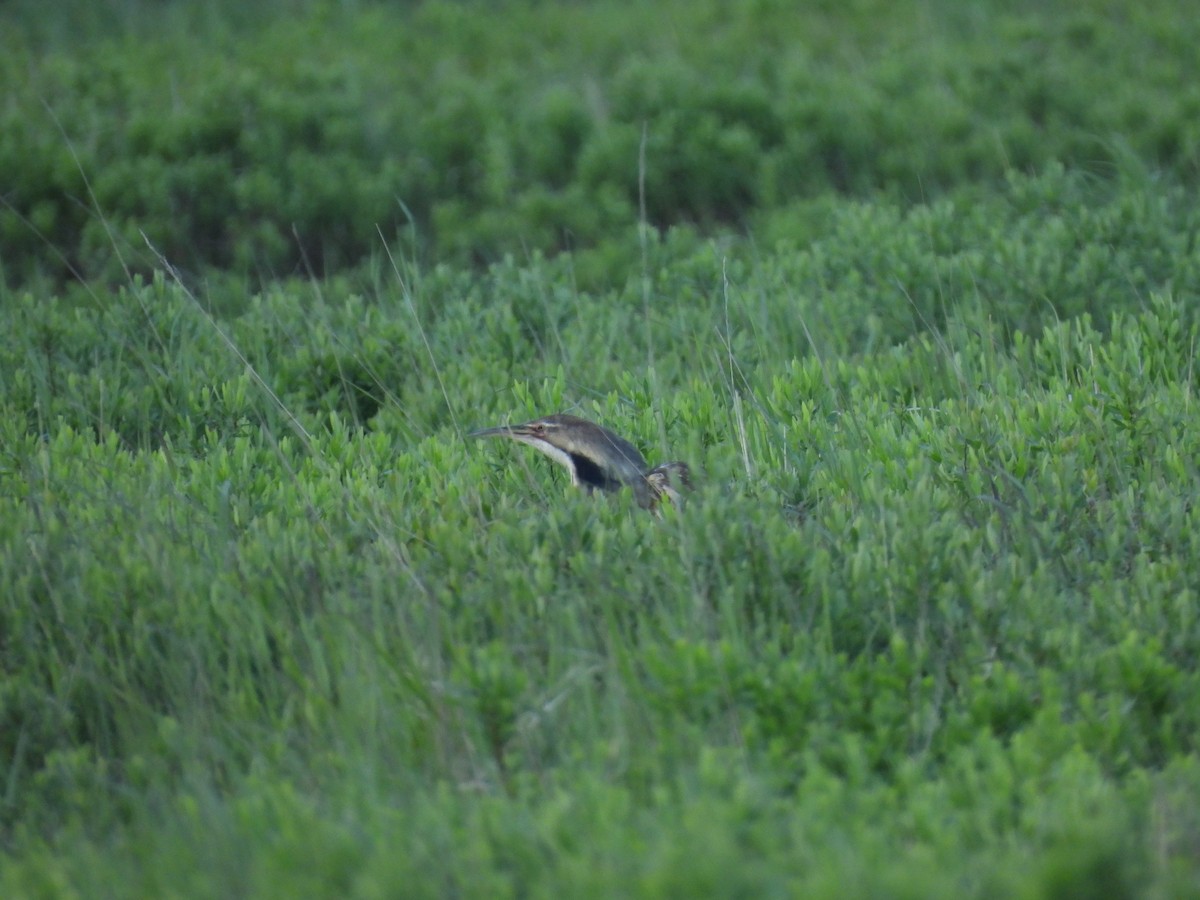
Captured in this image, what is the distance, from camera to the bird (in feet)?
15.7

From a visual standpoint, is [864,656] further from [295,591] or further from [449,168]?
[449,168]

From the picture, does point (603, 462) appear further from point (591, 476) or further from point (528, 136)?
point (528, 136)

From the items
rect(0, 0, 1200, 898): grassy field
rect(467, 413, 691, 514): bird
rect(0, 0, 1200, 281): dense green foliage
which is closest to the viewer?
rect(0, 0, 1200, 898): grassy field

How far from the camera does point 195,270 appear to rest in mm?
8891

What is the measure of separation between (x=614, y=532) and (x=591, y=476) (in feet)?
2.09

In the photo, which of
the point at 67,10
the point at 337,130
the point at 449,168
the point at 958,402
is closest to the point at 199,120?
the point at 337,130

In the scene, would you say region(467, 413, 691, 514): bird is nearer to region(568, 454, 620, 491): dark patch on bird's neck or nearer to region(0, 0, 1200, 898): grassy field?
region(568, 454, 620, 491): dark patch on bird's neck

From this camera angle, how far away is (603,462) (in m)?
4.80

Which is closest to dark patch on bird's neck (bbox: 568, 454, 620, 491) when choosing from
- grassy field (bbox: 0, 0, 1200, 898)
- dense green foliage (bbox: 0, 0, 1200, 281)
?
grassy field (bbox: 0, 0, 1200, 898)

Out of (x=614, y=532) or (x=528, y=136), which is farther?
(x=528, y=136)

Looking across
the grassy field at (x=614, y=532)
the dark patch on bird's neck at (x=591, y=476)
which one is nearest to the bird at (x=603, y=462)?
the dark patch on bird's neck at (x=591, y=476)

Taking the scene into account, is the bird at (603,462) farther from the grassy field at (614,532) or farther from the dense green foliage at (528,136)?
the dense green foliage at (528,136)

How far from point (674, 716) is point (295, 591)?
1268mm

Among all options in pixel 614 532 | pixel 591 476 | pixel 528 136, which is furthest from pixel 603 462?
pixel 528 136
